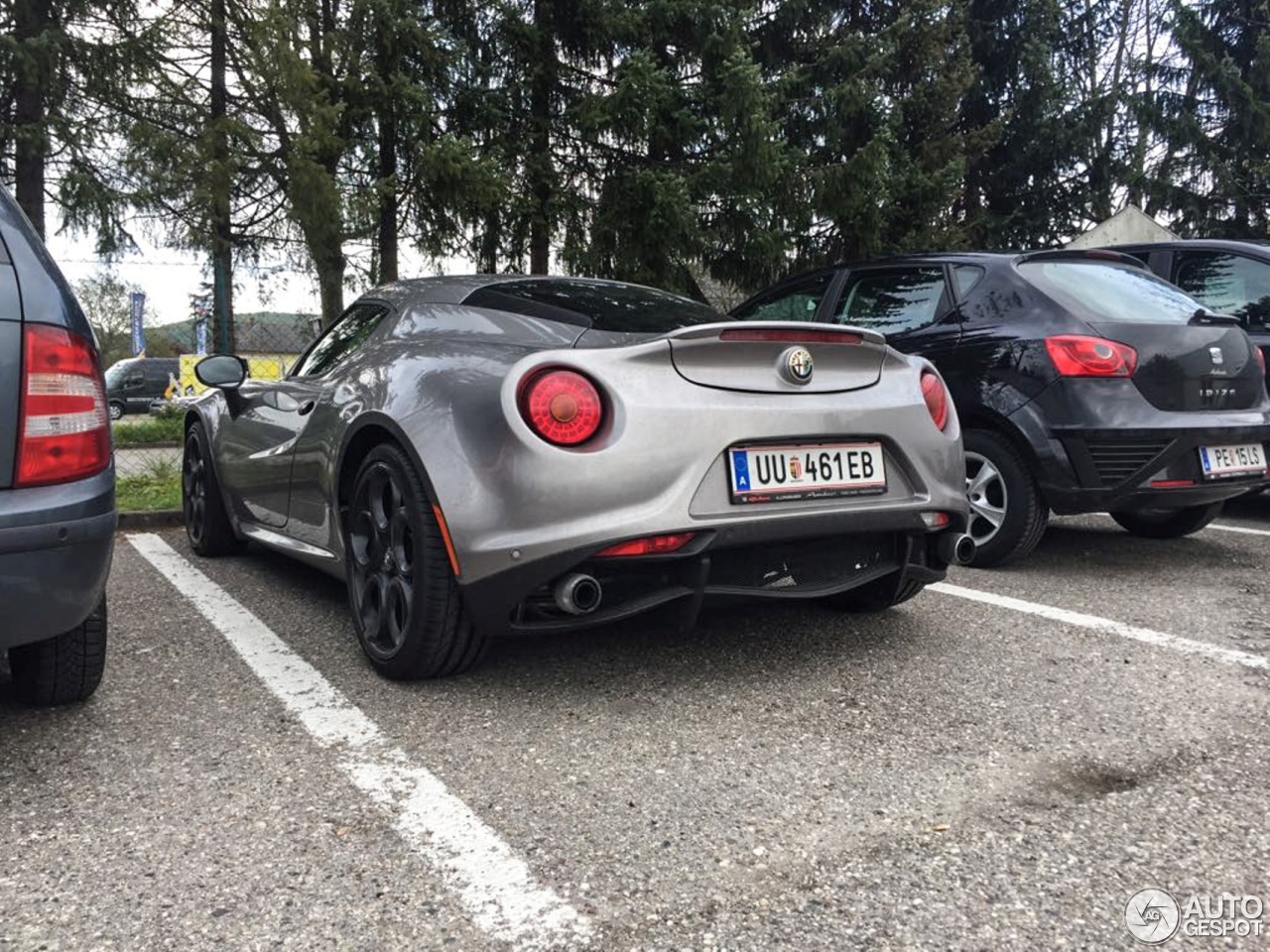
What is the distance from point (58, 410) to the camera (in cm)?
219

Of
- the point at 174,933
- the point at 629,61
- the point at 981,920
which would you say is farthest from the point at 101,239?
the point at 981,920

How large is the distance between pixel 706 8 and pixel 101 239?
633 cm

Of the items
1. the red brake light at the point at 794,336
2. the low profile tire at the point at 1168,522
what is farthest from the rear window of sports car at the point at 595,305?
the low profile tire at the point at 1168,522

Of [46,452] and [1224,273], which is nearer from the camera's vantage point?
[46,452]

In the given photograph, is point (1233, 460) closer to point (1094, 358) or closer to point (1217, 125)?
point (1094, 358)

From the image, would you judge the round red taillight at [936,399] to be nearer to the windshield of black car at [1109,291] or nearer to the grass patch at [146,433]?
the windshield of black car at [1109,291]

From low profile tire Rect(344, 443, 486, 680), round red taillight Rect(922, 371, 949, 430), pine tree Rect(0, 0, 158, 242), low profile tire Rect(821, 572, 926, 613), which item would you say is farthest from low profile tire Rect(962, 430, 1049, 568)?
pine tree Rect(0, 0, 158, 242)

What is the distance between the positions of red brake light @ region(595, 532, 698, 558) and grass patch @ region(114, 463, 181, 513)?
4066 millimetres

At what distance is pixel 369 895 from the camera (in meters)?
1.77

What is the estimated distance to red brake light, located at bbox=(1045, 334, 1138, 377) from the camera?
163 inches

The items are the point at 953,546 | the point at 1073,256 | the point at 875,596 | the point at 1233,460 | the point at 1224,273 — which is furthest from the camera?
the point at 1224,273

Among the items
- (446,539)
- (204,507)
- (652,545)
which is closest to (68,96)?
(204,507)

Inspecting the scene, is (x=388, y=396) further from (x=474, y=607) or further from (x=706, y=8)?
(x=706, y=8)

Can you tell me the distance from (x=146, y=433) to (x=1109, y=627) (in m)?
10.8
